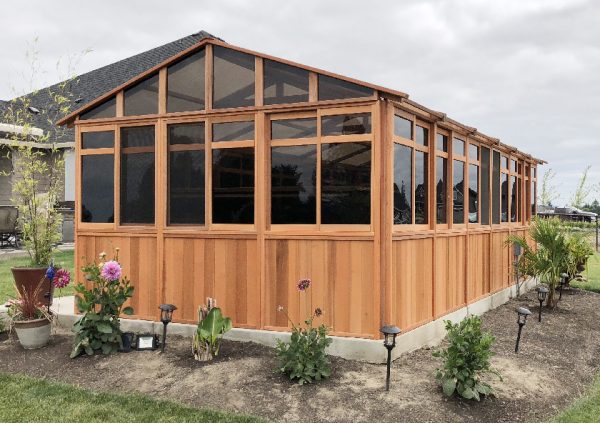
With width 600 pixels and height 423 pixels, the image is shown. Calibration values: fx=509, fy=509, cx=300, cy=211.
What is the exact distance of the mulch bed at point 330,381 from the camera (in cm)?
399

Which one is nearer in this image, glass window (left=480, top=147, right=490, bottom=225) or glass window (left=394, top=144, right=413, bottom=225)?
glass window (left=394, top=144, right=413, bottom=225)

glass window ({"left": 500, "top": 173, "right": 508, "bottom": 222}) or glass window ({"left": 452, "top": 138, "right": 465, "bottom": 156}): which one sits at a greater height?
glass window ({"left": 452, "top": 138, "right": 465, "bottom": 156})

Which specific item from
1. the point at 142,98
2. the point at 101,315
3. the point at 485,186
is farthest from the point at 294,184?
the point at 485,186

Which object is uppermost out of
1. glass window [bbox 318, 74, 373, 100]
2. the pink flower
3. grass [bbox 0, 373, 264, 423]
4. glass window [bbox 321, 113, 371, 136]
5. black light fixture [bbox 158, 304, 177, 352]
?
glass window [bbox 318, 74, 373, 100]

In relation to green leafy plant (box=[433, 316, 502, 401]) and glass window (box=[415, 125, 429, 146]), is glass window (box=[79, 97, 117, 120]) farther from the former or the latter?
green leafy plant (box=[433, 316, 502, 401])

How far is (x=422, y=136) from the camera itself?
19.4 ft

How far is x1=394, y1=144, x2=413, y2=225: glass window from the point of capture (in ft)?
17.3

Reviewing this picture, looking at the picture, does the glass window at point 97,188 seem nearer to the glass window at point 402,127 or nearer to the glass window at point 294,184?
the glass window at point 294,184

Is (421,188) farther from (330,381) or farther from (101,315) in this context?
(101,315)

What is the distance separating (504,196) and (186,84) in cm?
609

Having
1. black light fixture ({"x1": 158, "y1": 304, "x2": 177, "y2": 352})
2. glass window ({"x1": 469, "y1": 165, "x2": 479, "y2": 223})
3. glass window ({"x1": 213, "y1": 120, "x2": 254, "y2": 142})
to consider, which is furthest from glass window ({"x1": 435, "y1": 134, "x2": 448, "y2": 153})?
black light fixture ({"x1": 158, "y1": 304, "x2": 177, "y2": 352})

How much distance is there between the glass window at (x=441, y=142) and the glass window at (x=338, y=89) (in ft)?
5.00

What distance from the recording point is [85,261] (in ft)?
21.4

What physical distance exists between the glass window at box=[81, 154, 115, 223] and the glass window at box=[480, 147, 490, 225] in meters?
5.46
